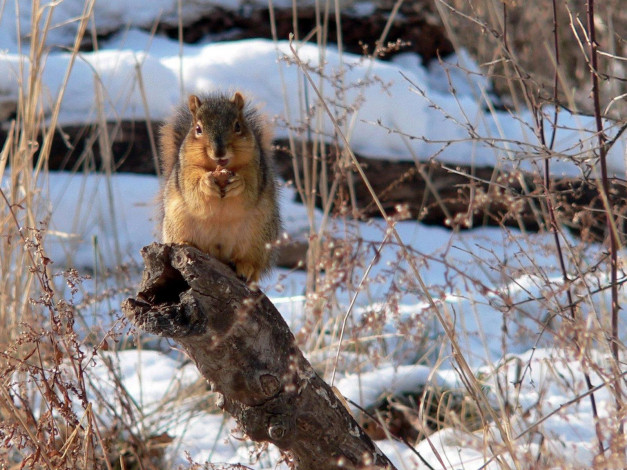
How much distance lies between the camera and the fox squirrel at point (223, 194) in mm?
2229

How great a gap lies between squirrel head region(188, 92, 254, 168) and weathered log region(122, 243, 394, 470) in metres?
0.41

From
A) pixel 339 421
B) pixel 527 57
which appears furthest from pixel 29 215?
pixel 527 57

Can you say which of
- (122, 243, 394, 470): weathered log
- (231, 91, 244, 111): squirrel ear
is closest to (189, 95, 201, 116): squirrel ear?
(231, 91, 244, 111): squirrel ear

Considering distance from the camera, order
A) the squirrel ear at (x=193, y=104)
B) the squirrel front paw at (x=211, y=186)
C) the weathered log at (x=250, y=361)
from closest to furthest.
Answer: the weathered log at (x=250, y=361) → the squirrel front paw at (x=211, y=186) → the squirrel ear at (x=193, y=104)

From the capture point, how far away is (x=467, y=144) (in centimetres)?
521

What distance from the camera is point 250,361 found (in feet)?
6.25

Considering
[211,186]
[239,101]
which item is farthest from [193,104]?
[211,186]

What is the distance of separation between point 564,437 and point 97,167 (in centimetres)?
328

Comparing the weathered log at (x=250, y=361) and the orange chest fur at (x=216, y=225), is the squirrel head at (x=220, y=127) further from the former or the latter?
the weathered log at (x=250, y=361)

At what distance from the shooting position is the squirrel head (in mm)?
2240

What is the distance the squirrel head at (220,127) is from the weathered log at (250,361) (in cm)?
41

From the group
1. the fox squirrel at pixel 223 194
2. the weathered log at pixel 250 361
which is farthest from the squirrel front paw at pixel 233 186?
the weathered log at pixel 250 361

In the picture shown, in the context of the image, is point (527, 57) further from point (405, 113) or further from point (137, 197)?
point (137, 197)

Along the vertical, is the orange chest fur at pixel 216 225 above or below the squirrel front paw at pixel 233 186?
below
